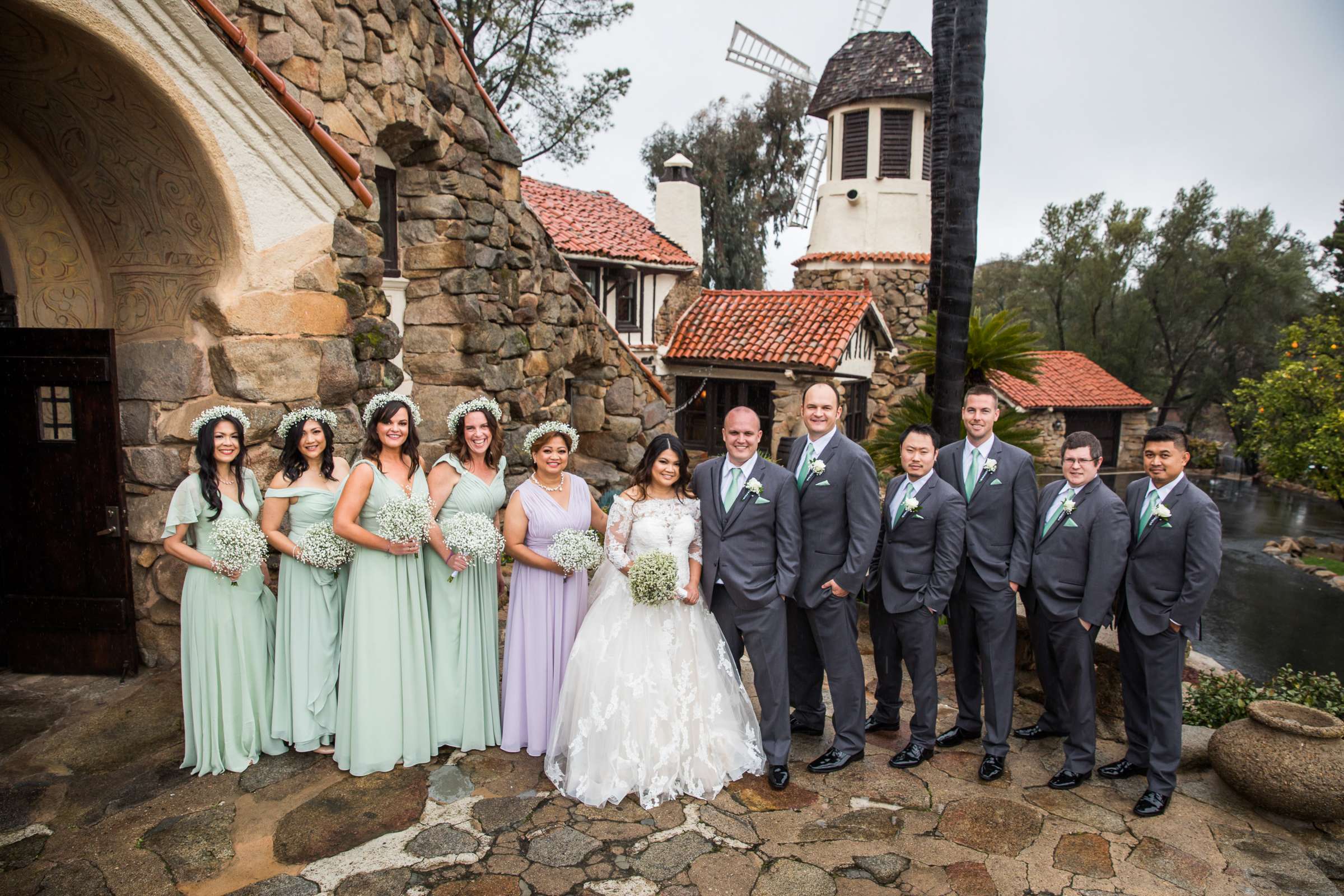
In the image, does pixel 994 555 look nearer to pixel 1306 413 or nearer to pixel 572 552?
pixel 572 552

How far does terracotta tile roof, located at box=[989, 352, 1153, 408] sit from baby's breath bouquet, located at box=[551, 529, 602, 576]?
845 inches

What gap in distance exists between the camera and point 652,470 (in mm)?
4473

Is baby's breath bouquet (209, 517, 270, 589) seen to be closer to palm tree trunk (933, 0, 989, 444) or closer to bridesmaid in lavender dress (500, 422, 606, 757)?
bridesmaid in lavender dress (500, 422, 606, 757)

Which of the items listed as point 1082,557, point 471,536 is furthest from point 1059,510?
point 471,536

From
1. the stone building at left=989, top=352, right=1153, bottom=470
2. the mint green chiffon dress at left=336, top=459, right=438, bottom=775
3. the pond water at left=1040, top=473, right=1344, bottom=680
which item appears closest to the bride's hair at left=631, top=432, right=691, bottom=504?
the mint green chiffon dress at left=336, top=459, right=438, bottom=775

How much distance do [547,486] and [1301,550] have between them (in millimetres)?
21173

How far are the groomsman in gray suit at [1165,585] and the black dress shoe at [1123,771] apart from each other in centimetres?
22

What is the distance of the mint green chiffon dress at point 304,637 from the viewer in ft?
14.6

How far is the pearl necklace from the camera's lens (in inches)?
182

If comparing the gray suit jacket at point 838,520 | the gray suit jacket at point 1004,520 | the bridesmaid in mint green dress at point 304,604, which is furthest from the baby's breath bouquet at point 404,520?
the gray suit jacket at point 1004,520

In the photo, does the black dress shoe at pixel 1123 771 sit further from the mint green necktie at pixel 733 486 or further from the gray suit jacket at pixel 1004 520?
the mint green necktie at pixel 733 486

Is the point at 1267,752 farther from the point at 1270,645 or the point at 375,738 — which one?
the point at 1270,645

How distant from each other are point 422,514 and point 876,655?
2812mm

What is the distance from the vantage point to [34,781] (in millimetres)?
4125
